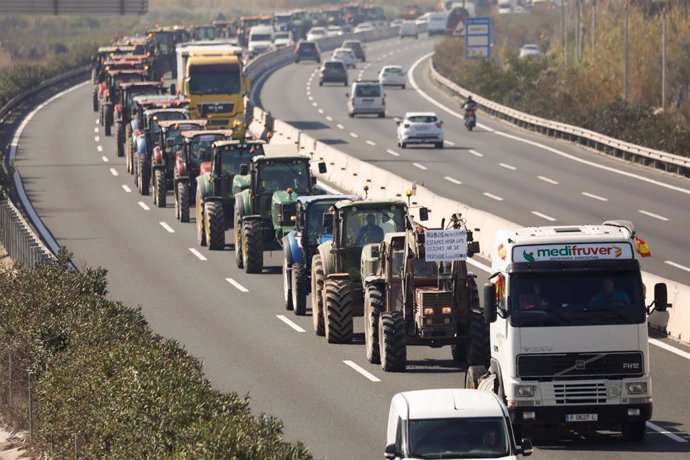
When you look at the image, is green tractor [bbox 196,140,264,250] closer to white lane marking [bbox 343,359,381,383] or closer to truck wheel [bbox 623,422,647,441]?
white lane marking [bbox 343,359,381,383]

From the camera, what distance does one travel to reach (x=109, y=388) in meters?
18.6

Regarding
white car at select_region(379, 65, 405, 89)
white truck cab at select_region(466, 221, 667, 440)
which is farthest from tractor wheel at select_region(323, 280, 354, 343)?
white car at select_region(379, 65, 405, 89)

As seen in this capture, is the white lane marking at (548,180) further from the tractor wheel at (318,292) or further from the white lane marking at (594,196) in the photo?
the tractor wheel at (318,292)

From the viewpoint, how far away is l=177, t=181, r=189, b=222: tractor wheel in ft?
147

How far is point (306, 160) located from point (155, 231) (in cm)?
973

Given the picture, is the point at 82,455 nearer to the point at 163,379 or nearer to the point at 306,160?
the point at 163,379

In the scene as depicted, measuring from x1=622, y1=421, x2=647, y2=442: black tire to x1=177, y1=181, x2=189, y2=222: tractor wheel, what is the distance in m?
26.2

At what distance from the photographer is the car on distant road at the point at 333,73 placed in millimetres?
96438

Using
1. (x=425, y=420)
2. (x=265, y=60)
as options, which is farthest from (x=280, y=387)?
(x=265, y=60)

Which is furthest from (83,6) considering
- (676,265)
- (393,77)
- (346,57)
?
(676,265)

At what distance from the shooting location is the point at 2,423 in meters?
24.5

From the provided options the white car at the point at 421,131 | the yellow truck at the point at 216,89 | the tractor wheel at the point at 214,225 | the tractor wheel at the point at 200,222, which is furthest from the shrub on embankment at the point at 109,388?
the white car at the point at 421,131

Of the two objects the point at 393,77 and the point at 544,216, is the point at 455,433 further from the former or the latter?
the point at 393,77

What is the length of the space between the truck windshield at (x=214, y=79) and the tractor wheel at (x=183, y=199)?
1893 cm
